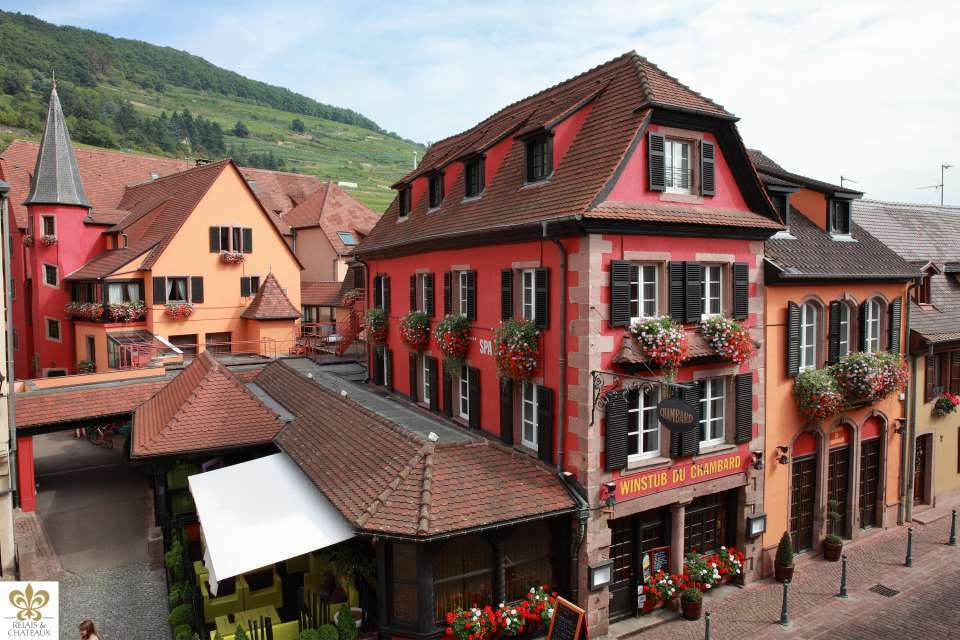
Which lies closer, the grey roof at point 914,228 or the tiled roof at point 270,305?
the grey roof at point 914,228

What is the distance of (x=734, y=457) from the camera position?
627 inches

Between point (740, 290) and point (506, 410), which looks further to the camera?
point (506, 410)

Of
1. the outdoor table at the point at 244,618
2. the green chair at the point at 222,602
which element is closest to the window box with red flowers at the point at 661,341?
the outdoor table at the point at 244,618

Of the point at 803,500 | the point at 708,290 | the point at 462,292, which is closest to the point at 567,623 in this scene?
the point at 708,290

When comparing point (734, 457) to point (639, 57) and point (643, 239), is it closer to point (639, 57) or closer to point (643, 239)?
point (643, 239)

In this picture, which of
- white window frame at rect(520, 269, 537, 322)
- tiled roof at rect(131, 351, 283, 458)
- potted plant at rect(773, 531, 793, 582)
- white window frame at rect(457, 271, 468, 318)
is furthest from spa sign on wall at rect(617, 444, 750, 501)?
tiled roof at rect(131, 351, 283, 458)

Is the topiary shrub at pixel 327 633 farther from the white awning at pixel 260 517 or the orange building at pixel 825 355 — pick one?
the orange building at pixel 825 355

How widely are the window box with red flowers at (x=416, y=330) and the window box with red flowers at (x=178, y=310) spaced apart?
19.0m

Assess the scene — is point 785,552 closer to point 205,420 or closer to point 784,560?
point 784,560

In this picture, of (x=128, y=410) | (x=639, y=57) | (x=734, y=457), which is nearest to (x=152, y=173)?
(x=128, y=410)

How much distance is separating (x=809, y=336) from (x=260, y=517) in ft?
46.4

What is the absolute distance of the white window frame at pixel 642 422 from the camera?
14312 millimetres

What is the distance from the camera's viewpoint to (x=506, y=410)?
15.8 meters

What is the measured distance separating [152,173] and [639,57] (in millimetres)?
41949
